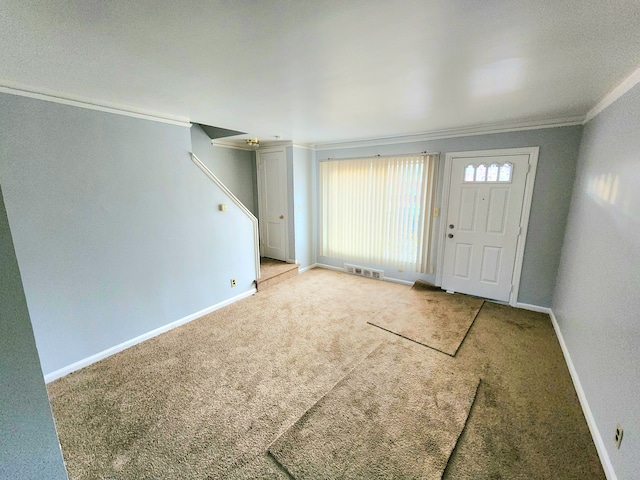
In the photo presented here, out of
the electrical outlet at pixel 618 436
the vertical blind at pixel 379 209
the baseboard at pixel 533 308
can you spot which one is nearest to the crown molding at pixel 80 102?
the vertical blind at pixel 379 209

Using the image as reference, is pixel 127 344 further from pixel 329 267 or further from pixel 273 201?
pixel 329 267

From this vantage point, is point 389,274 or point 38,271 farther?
point 389,274

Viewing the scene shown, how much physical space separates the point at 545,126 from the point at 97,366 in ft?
17.5

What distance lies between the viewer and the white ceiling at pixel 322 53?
1.16 m

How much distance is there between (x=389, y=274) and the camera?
4.67m

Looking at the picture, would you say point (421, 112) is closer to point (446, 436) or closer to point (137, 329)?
point (446, 436)

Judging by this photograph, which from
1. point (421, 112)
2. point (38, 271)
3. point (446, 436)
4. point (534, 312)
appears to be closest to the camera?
point (446, 436)

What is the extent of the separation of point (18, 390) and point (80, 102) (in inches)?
98.8

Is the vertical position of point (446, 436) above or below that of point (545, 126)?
below

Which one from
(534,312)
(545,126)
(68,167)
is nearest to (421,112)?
(545,126)

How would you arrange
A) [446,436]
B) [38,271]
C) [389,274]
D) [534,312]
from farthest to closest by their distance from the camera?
1. [389,274]
2. [534,312]
3. [38,271]
4. [446,436]

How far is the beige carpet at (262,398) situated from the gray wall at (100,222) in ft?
1.20

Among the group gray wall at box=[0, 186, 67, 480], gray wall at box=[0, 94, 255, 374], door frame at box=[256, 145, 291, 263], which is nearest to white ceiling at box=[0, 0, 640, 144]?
gray wall at box=[0, 94, 255, 374]

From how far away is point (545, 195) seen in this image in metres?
3.27
